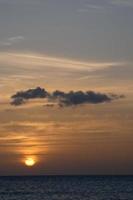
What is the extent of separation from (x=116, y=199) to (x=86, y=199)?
4928mm

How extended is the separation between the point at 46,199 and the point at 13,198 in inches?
253

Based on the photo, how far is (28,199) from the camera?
101000 millimetres

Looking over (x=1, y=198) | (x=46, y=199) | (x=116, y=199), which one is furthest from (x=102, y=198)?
(x=1, y=198)

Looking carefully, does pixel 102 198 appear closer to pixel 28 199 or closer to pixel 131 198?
pixel 131 198

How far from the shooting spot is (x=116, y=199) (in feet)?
329

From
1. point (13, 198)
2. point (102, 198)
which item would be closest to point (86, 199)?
point (102, 198)

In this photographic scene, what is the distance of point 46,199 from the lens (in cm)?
10106

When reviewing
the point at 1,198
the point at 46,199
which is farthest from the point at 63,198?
the point at 1,198

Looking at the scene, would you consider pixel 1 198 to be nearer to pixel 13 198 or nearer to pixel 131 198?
pixel 13 198

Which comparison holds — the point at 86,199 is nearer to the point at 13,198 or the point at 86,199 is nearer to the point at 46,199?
the point at 46,199

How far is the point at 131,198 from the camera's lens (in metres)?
101

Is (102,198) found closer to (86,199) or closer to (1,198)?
(86,199)

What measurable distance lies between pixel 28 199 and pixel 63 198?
596 cm

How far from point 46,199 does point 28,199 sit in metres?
2.93
